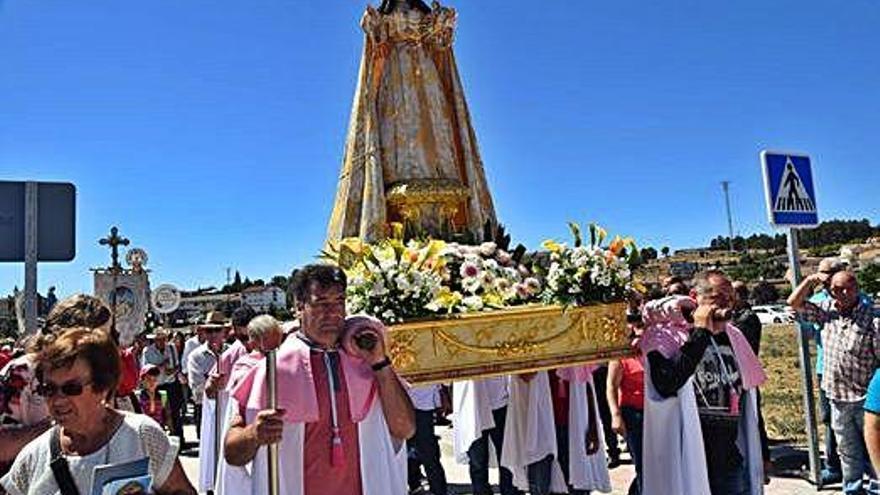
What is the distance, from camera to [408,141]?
15.1 m

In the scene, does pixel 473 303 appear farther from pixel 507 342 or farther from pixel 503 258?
pixel 503 258

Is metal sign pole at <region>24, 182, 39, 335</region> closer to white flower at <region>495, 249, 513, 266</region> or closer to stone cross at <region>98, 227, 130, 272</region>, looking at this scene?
white flower at <region>495, 249, 513, 266</region>

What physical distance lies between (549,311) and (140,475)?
2956 mm

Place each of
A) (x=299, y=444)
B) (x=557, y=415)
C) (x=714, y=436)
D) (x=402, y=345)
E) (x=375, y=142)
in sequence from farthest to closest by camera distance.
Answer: (x=375, y=142) < (x=557, y=415) < (x=714, y=436) < (x=402, y=345) < (x=299, y=444)

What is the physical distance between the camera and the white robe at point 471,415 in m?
7.27

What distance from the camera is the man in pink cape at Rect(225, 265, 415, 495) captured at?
3.31 meters

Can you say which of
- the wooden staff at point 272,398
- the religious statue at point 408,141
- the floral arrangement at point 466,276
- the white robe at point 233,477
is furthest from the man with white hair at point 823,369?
the religious statue at point 408,141

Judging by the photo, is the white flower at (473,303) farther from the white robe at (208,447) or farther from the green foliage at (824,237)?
the green foliage at (824,237)

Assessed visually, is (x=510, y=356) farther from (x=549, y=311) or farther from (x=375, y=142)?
(x=375, y=142)

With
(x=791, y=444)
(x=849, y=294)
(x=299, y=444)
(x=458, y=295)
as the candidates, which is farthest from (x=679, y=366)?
(x=791, y=444)

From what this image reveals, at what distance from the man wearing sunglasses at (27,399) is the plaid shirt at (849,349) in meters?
5.42

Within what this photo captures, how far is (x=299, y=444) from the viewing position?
334 cm

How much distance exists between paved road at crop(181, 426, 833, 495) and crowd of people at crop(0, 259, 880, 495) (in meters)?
0.29

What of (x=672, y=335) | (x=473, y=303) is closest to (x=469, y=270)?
(x=473, y=303)
